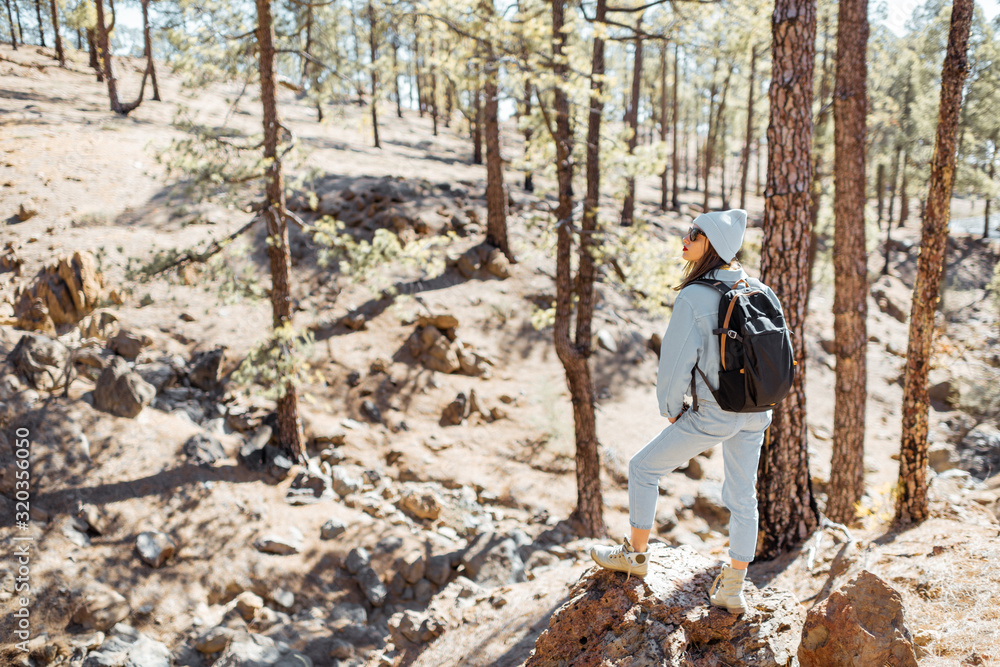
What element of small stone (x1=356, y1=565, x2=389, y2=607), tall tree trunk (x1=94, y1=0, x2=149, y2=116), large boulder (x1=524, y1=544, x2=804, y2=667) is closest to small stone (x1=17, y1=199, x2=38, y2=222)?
tall tree trunk (x1=94, y1=0, x2=149, y2=116)

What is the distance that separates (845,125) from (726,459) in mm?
5818

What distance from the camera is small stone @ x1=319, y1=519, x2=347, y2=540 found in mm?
6879

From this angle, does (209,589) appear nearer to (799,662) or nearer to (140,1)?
(799,662)

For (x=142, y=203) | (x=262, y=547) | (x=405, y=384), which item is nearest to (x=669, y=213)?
(x=405, y=384)

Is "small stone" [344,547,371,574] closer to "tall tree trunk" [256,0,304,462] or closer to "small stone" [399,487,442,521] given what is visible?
"small stone" [399,487,442,521]

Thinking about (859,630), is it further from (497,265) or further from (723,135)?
(723,135)

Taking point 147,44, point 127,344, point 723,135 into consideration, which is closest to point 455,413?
point 127,344

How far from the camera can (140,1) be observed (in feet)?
54.6

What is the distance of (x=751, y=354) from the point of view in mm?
2453

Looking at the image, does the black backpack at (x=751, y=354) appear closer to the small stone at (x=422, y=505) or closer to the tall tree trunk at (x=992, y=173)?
the small stone at (x=422, y=505)

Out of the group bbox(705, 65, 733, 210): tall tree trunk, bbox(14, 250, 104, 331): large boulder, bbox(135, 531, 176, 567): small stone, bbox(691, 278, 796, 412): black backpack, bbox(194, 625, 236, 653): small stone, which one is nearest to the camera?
bbox(691, 278, 796, 412): black backpack

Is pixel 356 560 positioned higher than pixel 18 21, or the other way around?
pixel 18 21

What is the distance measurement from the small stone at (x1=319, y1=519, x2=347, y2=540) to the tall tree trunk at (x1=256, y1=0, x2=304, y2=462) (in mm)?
1759

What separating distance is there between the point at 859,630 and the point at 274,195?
753cm
